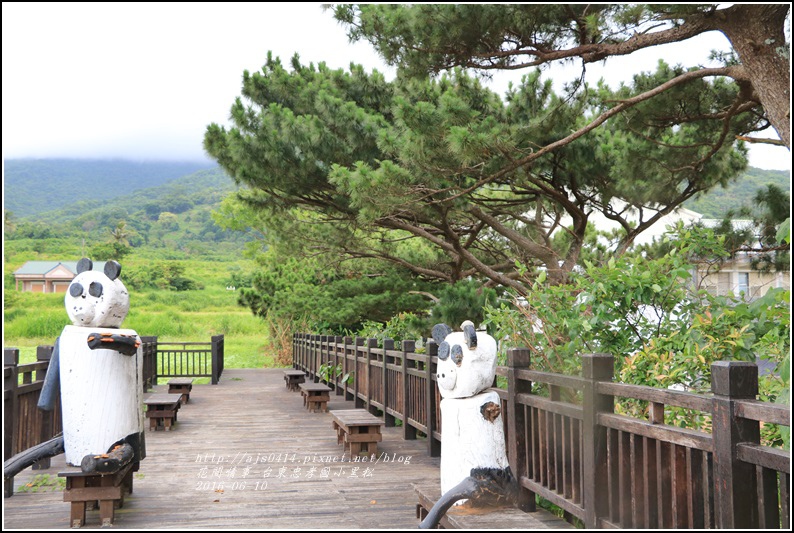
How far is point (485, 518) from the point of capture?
350 cm

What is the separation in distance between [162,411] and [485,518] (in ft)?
22.8

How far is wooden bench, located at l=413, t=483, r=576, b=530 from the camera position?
3.40 meters

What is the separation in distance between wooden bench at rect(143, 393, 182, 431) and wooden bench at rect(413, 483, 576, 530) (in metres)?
5.88

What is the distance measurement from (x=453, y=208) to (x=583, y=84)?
2302 millimetres

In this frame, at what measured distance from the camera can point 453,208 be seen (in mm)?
9453

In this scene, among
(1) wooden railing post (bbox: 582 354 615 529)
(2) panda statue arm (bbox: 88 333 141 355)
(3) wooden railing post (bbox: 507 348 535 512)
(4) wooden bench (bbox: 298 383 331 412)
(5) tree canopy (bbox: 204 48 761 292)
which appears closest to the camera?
(1) wooden railing post (bbox: 582 354 615 529)

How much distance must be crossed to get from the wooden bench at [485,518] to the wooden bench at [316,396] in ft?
22.5

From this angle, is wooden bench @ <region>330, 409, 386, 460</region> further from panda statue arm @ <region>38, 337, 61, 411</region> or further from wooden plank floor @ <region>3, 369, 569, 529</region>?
panda statue arm @ <region>38, 337, 61, 411</region>

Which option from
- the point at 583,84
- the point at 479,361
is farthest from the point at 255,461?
the point at 583,84

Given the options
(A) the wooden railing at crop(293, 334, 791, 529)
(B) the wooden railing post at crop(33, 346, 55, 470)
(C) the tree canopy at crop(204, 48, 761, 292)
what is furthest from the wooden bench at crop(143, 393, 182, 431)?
(A) the wooden railing at crop(293, 334, 791, 529)

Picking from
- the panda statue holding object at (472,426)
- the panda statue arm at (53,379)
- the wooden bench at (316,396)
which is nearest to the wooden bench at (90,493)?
the panda statue arm at (53,379)

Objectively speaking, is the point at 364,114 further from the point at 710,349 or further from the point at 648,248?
the point at 710,349

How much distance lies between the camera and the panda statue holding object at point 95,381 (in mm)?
4672

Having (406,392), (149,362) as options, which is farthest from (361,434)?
(149,362)
